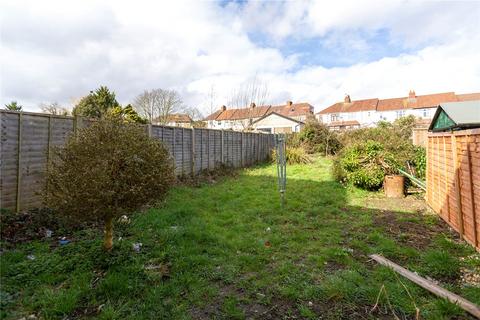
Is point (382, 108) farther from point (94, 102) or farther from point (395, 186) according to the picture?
point (94, 102)

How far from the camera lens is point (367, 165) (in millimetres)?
7973

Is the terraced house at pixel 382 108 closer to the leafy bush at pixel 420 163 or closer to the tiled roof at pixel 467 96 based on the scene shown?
the tiled roof at pixel 467 96

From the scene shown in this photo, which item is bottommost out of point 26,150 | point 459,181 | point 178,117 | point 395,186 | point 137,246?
point 137,246

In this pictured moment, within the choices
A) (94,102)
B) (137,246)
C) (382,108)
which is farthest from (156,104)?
(382,108)

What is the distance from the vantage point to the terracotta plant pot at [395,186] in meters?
7.14

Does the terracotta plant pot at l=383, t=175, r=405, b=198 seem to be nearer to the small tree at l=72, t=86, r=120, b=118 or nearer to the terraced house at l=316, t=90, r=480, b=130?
the small tree at l=72, t=86, r=120, b=118

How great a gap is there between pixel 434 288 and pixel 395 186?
17.0ft

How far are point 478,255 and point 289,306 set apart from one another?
2.94 m

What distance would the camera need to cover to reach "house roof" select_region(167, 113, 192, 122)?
28.2 m

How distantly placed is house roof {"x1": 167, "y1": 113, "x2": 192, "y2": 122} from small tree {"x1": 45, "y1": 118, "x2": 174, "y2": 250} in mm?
25559

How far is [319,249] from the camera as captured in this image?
3.80 m

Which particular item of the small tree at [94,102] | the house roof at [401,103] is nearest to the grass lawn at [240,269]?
the small tree at [94,102]

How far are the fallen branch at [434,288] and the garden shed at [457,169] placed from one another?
1463 millimetres

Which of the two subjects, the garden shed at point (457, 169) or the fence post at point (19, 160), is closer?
the garden shed at point (457, 169)
